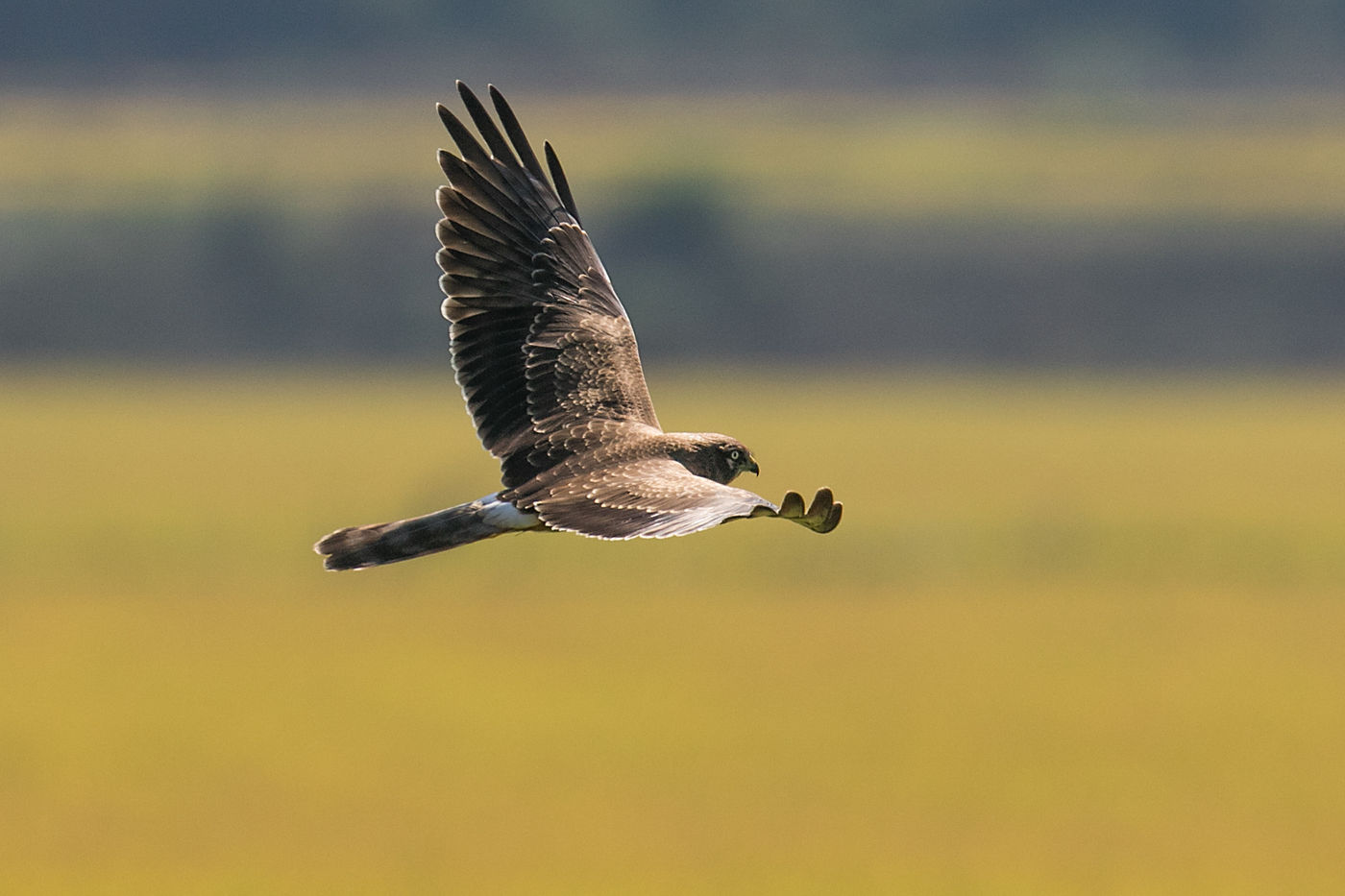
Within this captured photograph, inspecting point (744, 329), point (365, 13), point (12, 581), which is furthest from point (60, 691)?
point (365, 13)

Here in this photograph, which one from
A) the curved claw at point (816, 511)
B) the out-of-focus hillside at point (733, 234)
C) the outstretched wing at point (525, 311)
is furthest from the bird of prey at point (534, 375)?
the out-of-focus hillside at point (733, 234)

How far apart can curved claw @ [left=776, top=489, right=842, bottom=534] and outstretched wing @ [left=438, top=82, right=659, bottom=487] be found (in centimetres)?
283

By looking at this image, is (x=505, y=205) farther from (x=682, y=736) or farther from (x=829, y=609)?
(x=829, y=609)

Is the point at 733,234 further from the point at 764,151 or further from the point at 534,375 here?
the point at 534,375

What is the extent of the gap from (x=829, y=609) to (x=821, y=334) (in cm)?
3634

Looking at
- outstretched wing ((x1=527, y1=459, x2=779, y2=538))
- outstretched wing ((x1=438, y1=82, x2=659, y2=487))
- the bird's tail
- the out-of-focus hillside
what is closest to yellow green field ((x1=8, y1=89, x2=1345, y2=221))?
the out-of-focus hillside

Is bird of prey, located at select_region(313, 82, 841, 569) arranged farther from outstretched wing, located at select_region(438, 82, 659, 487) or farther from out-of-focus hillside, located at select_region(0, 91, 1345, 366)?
out-of-focus hillside, located at select_region(0, 91, 1345, 366)

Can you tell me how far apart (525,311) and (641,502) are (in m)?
2.80

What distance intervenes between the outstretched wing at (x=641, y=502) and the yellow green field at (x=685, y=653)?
28.4 meters

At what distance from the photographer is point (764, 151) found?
116562mm

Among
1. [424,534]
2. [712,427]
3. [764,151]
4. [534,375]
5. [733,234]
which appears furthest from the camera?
[764,151]

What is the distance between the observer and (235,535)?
241 feet

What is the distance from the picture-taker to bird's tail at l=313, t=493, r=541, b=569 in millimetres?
13070

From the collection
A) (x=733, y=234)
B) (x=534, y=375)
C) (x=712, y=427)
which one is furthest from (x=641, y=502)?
(x=733, y=234)
